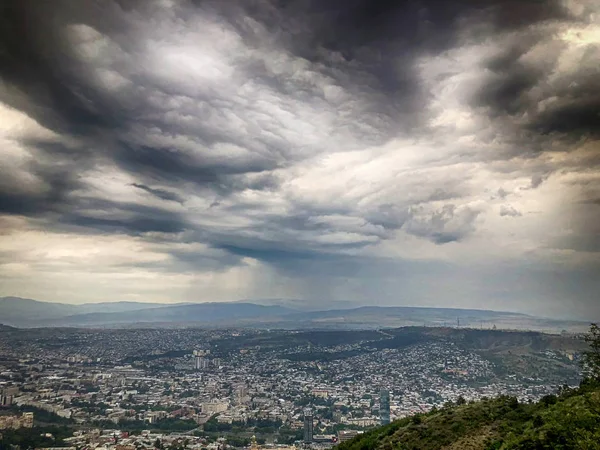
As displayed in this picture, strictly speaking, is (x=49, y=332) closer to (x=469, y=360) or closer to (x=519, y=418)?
(x=469, y=360)

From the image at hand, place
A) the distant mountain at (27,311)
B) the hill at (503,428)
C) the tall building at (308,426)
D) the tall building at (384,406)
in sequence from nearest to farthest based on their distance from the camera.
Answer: the hill at (503,428) → the tall building at (308,426) → the tall building at (384,406) → the distant mountain at (27,311)

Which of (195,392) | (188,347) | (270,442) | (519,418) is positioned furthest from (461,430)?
(188,347)

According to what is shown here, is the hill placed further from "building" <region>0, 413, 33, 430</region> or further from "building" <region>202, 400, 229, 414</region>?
"building" <region>0, 413, 33, 430</region>

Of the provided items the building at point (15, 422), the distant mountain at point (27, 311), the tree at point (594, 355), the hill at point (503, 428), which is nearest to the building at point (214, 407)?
the building at point (15, 422)

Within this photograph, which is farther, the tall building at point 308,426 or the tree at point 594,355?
the tall building at point 308,426

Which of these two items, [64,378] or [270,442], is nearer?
[270,442]

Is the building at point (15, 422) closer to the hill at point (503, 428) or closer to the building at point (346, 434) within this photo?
the building at point (346, 434)

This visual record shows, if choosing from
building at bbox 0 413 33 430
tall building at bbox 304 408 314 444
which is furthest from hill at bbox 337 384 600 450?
building at bbox 0 413 33 430

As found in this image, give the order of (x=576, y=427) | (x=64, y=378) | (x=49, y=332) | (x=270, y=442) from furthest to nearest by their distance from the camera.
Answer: (x=49, y=332)
(x=64, y=378)
(x=270, y=442)
(x=576, y=427)
